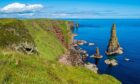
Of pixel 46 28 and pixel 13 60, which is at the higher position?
pixel 13 60

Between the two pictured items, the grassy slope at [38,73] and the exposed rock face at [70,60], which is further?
the exposed rock face at [70,60]

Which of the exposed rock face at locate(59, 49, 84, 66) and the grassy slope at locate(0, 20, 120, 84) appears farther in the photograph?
the exposed rock face at locate(59, 49, 84, 66)

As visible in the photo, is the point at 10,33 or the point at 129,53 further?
the point at 129,53

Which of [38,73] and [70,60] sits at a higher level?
[38,73]

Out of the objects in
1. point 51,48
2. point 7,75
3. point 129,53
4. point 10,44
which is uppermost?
point 7,75

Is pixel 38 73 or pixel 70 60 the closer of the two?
pixel 38 73

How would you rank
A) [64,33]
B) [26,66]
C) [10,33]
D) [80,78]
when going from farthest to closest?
[64,33] → [10,33] → [80,78] → [26,66]

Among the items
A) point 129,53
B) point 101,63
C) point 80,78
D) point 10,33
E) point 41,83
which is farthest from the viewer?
point 129,53

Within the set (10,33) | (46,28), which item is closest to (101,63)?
(46,28)

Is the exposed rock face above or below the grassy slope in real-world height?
below

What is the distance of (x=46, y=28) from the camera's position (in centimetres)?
16000

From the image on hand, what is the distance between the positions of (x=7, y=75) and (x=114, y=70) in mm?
100073

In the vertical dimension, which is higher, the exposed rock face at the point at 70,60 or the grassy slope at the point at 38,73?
the grassy slope at the point at 38,73

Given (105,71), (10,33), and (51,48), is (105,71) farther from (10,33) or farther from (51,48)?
(10,33)
